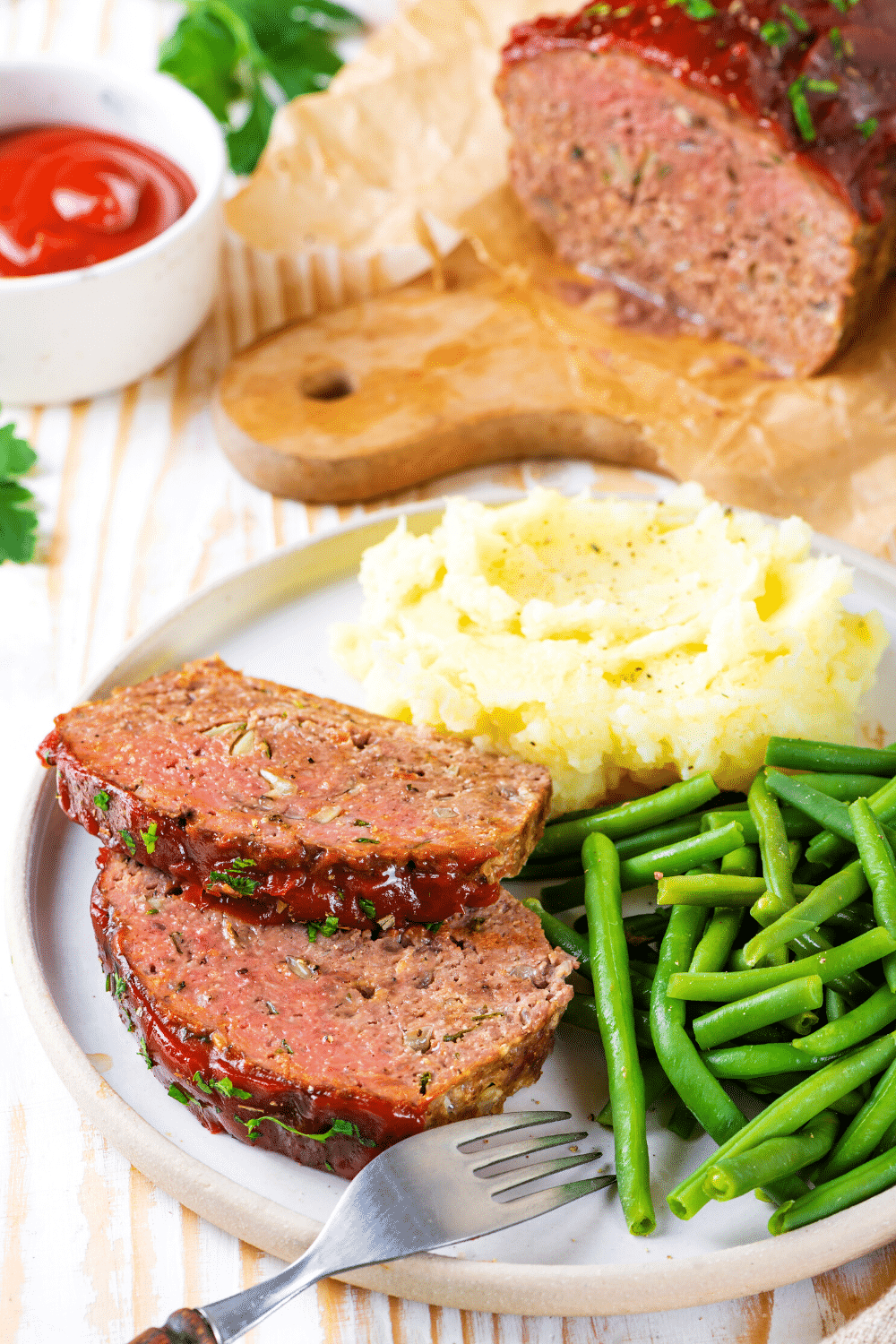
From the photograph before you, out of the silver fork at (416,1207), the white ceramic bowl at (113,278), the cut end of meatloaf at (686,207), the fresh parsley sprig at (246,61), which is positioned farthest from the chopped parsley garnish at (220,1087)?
the fresh parsley sprig at (246,61)

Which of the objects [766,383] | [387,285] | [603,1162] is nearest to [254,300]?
[387,285]

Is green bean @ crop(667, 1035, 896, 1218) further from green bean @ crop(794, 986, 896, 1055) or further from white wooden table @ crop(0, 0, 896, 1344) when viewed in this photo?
white wooden table @ crop(0, 0, 896, 1344)

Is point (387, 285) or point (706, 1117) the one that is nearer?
point (706, 1117)

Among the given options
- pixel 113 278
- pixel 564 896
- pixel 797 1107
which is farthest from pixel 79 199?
pixel 797 1107

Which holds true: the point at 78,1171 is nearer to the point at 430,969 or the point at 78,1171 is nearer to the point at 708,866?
the point at 430,969

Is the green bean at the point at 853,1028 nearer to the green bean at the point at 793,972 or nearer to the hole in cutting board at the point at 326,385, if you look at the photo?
the green bean at the point at 793,972

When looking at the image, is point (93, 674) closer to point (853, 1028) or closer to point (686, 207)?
point (853, 1028)
